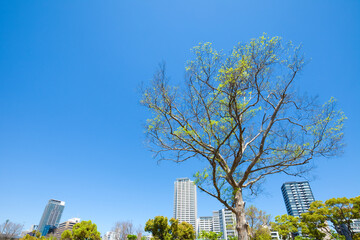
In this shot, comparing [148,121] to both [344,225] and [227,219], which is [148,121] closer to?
[344,225]

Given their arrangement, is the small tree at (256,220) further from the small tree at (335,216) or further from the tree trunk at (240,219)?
the tree trunk at (240,219)

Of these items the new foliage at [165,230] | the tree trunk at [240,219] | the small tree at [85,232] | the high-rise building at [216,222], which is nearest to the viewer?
the tree trunk at [240,219]

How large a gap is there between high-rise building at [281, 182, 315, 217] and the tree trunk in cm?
12053

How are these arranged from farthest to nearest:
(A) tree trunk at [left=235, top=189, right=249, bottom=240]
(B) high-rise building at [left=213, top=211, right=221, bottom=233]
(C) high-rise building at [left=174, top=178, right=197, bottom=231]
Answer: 1. (C) high-rise building at [left=174, top=178, right=197, bottom=231]
2. (B) high-rise building at [left=213, top=211, right=221, bottom=233]
3. (A) tree trunk at [left=235, top=189, right=249, bottom=240]

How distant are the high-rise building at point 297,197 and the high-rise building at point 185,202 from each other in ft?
221

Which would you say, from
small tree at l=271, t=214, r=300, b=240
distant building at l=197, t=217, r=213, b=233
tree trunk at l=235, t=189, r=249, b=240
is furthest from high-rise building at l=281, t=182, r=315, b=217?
tree trunk at l=235, t=189, r=249, b=240

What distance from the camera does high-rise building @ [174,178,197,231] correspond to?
14275 centimetres

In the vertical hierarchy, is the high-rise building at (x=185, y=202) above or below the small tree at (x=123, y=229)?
above

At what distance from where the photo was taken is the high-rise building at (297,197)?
95.6 metres

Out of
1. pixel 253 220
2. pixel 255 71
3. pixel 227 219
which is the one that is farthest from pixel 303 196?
pixel 255 71

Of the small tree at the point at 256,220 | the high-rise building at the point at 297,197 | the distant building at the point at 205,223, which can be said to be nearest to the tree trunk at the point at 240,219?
the small tree at the point at 256,220

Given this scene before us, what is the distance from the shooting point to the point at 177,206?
5689 inches

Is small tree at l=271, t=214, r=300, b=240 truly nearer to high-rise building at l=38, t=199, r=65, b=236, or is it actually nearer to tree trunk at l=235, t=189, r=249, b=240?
tree trunk at l=235, t=189, r=249, b=240

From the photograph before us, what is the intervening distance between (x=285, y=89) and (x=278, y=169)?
10.0 feet
